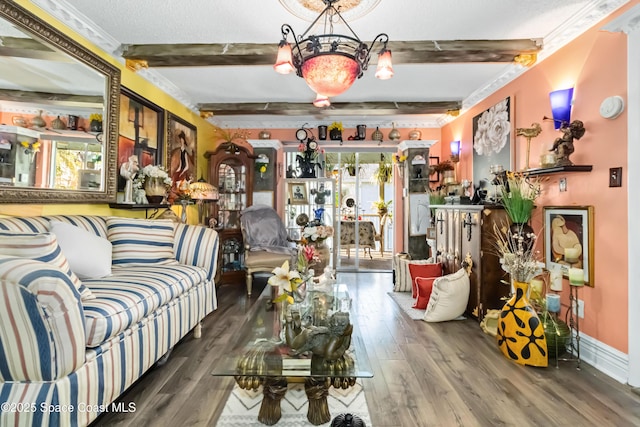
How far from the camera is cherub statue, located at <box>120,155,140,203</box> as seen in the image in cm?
324

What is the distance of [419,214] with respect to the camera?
17.6 ft

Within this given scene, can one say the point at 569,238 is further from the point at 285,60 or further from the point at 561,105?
the point at 285,60

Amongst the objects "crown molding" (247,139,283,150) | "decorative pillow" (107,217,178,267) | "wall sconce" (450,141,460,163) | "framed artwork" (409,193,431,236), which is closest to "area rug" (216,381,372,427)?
"decorative pillow" (107,217,178,267)

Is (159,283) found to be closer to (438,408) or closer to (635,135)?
(438,408)

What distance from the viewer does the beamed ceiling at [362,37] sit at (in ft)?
8.20

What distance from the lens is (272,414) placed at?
5.53 ft

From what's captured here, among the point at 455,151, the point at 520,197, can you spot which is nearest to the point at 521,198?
the point at 520,197

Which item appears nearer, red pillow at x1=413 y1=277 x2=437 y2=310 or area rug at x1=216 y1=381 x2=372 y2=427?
area rug at x1=216 y1=381 x2=372 y2=427

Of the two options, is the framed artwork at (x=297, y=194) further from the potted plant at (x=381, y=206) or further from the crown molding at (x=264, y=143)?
the potted plant at (x=381, y=206)

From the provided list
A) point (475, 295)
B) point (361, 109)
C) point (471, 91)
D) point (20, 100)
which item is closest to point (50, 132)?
point (20, 100)

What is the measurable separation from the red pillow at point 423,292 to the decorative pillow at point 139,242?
2528mm

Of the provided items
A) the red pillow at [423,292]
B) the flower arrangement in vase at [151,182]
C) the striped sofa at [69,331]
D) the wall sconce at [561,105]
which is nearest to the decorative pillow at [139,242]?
the striped sofa at [69,331]

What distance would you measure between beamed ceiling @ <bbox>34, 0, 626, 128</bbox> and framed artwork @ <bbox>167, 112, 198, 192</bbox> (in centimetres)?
41

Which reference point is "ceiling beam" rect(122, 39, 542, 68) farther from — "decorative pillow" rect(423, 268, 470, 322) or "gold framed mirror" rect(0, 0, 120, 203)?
"decorative pillow" rect(423, 268, 470, 322)
